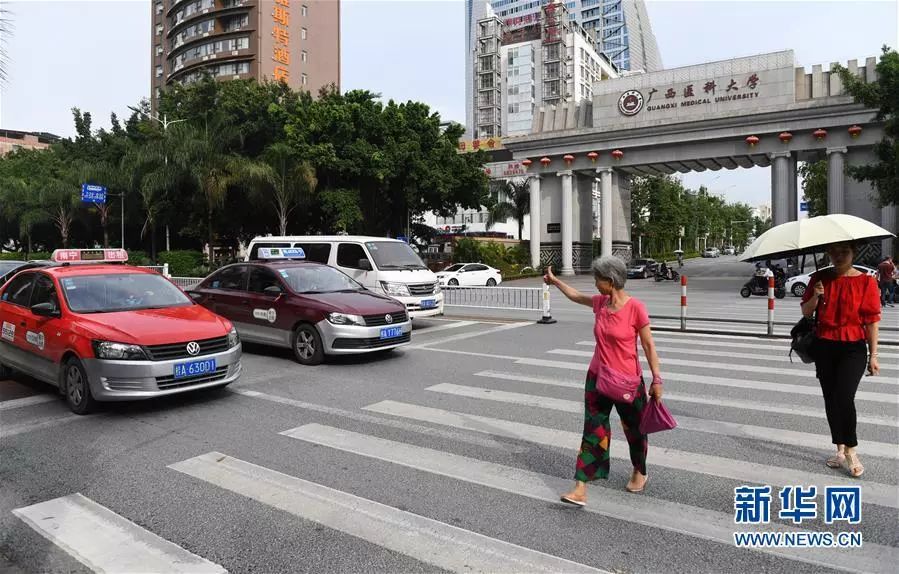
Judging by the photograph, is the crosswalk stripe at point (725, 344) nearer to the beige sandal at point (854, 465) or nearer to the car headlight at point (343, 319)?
the car headlight at point (343, 319)

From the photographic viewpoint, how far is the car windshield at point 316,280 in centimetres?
991

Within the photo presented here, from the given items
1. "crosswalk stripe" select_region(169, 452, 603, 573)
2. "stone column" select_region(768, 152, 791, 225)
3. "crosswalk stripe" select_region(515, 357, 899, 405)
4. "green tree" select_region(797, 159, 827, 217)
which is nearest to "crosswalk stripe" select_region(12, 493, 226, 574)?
"crosswalk stripe" select_region(169, 452, 603, 573)

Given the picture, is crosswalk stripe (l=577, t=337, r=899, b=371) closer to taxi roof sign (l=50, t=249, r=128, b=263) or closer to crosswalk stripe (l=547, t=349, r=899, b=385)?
crosswalk stripe (l=547, t=349, r=899, b=385)

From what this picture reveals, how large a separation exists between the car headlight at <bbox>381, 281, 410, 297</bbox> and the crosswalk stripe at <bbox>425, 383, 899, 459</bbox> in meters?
5.24

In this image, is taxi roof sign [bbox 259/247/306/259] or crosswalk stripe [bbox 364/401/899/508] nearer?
crosswalk stripe [bbox 364/401/899/508]

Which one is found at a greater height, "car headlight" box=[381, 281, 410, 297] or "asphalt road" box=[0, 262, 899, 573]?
"car headlight" box=[381, 281, 410, 297]

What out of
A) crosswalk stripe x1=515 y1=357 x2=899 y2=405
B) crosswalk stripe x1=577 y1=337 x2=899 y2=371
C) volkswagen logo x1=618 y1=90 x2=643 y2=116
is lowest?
crosswalk stripe x1=515 y1=357 x2=899 y2=405

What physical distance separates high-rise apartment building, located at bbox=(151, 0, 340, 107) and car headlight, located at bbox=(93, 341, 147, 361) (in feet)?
199

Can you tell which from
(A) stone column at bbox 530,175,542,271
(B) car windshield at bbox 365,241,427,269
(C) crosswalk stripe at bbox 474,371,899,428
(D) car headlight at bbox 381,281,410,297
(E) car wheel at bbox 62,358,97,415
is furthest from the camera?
(A) stone column at bbox 530,175,542,271

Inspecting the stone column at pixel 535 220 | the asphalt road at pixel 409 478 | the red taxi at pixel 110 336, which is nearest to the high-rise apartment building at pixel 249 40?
the stone column at pixel 535 220

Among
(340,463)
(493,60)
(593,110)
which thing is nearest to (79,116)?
(593,110)

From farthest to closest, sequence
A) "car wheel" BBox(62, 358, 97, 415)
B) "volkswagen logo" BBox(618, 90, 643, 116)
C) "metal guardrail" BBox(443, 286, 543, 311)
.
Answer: "volkswagen logo" BBox(618, 90, 643, 116) → "metal guardrail" BBox(443, 286, 543, 311) → "car wheel" BBox(62, 358, 97, 415)

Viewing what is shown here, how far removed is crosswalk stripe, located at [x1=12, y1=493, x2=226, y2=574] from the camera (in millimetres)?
3367

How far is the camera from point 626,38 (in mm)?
142375
